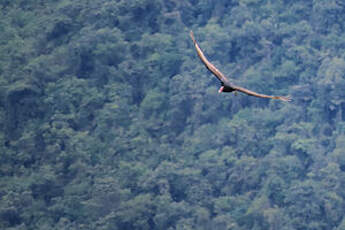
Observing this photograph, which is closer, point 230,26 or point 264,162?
point 264,162

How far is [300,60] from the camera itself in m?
23.8

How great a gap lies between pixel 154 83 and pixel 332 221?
6516 mm

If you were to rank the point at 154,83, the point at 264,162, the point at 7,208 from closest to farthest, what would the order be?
1. the point at 7,208
2. the point at 264,162
3. the point at 154,83

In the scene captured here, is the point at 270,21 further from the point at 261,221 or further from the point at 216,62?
the point at 261,221

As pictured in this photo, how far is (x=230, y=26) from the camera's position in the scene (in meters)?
24.2

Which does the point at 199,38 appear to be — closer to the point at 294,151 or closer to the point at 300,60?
the point at 300,60

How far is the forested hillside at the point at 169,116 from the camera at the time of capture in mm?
20297

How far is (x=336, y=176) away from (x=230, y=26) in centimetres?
583

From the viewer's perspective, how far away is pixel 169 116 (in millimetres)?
22875

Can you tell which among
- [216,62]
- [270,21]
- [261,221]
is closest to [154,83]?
[216,62]

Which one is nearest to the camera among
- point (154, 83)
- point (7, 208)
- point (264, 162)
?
point (7, 208)

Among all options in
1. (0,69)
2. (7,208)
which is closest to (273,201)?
(7,208)

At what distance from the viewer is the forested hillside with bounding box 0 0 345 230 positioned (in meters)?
20.3

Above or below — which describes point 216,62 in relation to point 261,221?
above
